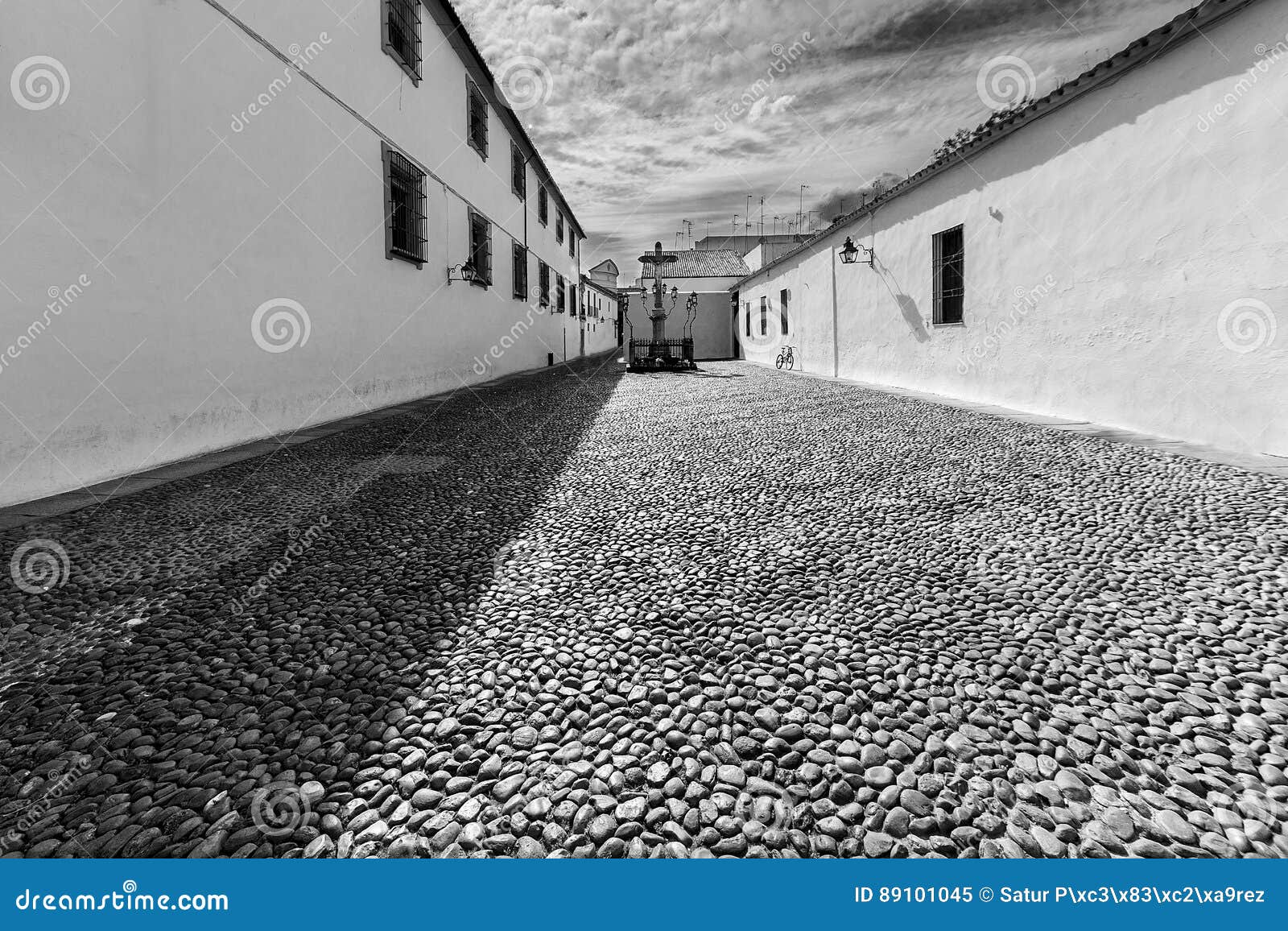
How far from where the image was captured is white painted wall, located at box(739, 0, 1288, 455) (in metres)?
4.75

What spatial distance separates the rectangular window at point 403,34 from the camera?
8398 millimetres

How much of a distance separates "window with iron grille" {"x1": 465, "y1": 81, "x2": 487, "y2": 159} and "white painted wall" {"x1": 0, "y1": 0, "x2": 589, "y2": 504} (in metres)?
2.90

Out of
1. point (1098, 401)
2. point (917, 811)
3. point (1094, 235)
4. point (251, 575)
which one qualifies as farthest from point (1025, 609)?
point (1094, 235)

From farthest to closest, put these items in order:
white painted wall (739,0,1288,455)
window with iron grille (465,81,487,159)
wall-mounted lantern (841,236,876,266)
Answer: window with iron grille (465,81,487,159), wall-mounted lantern (841,236,876,266), white painted wall (739,0,1288,455)

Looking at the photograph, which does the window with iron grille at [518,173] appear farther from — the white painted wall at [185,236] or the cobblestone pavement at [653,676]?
the cobblestone pavement at [653,676]

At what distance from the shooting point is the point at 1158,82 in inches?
220

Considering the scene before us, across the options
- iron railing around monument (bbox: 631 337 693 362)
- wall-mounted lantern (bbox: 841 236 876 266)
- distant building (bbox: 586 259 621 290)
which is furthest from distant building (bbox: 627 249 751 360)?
distant building (bbox: 586 259 621 290)

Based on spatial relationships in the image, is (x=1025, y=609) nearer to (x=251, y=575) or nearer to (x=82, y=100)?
(x=251, y=575)

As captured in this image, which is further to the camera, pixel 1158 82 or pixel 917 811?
pixel 1158 82

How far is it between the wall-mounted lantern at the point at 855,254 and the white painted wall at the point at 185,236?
7705mm

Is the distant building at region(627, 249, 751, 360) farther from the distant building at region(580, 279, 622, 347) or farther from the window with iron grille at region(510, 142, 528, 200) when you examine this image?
the window with iron grille at region(510, 142, 528, 200)

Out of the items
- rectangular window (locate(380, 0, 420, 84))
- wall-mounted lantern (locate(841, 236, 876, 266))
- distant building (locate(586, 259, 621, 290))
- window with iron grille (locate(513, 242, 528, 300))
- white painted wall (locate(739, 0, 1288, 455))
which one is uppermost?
distant building (locate(586, 259, 621, 290))

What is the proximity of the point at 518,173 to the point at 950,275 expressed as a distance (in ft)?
37.1

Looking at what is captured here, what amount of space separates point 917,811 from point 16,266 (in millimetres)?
5154
